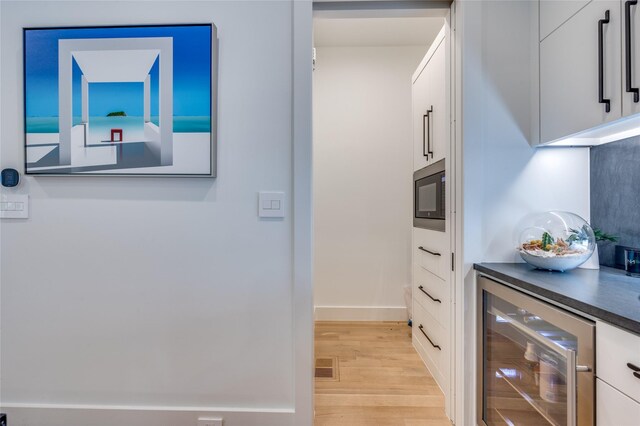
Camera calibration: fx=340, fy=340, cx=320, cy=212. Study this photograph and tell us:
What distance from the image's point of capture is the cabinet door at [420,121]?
90.3 inches

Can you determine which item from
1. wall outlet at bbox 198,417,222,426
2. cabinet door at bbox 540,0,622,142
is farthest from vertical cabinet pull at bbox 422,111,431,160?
wall outlet at bbox 198,417,222,426

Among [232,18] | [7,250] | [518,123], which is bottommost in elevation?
[7,250]

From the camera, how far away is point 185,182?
160 cm

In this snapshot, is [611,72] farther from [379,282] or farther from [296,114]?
[379,282]

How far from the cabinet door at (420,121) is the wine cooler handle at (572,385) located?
59.3 inches

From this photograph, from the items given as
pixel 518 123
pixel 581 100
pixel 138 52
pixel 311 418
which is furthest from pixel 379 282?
pixel 138 52

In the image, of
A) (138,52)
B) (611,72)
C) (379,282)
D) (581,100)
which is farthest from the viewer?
(379,282)

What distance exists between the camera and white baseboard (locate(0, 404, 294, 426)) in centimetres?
158

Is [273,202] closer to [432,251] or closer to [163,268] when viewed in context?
[163,268]

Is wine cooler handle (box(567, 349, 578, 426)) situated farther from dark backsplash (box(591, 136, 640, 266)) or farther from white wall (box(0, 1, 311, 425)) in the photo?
white wall (box(0, 1, 311, 425))

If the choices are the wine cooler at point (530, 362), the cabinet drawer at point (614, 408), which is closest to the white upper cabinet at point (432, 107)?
the wine cooler at point (530, 362)

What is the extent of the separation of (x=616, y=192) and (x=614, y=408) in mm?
991

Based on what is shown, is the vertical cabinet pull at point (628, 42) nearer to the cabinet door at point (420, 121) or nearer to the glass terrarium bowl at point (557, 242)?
the glass terrarium bowl at point (557, 242)

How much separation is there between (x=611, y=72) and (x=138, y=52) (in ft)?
6.10
